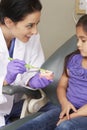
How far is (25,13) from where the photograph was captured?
139cm

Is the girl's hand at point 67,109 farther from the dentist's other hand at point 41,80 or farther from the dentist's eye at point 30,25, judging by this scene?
the dentist's eye at point 30,25

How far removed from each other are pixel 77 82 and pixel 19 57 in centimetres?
36

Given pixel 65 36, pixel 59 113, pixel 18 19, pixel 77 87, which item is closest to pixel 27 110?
pixel 59 113

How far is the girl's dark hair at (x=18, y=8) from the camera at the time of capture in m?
1.39

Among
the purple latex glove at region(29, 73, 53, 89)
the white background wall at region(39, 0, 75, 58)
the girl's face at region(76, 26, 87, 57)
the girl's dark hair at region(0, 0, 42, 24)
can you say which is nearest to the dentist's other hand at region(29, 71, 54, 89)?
the purple latex glove at region(29, 73, 53, 89)

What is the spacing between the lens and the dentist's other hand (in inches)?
51.6

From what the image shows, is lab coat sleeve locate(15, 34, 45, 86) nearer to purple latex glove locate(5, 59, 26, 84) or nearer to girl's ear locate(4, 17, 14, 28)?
girl's ear locate(4, 17, 14, 28)

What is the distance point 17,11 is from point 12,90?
40 cm

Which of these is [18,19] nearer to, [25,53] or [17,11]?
[17,11]

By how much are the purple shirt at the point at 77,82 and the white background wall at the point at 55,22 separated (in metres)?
0.72

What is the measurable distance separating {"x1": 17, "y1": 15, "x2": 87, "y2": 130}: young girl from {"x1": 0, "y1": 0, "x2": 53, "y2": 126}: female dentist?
0.50ft

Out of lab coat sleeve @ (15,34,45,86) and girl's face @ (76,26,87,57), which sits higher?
girl's face @ (76,26,87,57)

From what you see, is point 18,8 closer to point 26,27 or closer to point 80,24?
point 26,27

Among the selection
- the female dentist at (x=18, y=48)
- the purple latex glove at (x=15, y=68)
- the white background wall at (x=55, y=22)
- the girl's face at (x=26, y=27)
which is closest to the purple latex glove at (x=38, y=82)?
the female dentist at (x=18, y=48)
